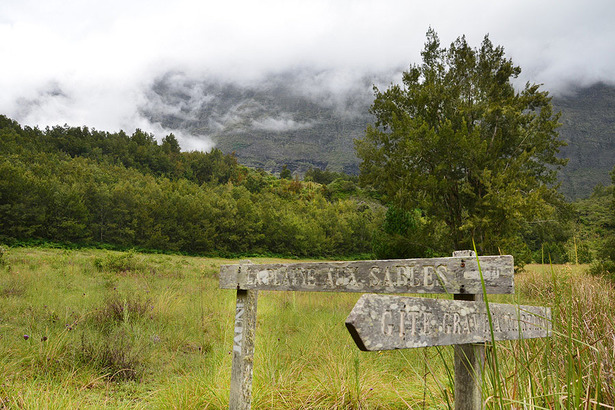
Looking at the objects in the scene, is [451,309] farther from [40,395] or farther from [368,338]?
[40,395]

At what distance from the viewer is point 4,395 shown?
2.88 m

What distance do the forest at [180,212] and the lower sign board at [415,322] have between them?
14.3 m

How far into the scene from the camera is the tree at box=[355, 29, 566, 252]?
630 inches

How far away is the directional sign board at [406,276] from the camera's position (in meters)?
1.62

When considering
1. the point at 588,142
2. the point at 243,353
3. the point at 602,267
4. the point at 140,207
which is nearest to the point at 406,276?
the point at 243,353

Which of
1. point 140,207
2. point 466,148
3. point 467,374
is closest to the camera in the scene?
point 467,374

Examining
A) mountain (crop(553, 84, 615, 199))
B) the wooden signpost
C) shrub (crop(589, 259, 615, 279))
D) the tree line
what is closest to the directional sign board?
the wooden signpost

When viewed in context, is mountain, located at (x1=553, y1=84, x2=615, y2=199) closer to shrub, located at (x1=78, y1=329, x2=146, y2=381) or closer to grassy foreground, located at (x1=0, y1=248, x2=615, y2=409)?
grassy foreground, located at (x1=0, y1=248, x2=615, y2=409)

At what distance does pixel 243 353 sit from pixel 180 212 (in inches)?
2125

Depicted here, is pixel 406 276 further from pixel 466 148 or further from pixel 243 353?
pixel 466 148

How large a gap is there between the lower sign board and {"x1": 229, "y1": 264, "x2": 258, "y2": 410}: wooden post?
1.99 meters

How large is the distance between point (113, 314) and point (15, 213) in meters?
41.6

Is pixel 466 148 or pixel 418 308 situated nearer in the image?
pixel 418 308

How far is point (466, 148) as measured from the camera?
1608 centimetres
